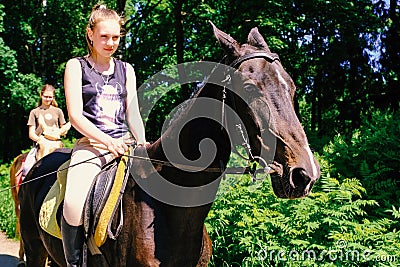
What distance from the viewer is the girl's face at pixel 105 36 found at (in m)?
3.52

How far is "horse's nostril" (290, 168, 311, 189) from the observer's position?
99.6 inches

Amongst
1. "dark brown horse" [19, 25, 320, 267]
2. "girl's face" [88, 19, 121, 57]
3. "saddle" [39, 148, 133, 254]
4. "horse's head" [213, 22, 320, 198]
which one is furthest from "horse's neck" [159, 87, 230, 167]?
"girl's face" [88, 19, 121, 57]

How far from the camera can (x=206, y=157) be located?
305 cm

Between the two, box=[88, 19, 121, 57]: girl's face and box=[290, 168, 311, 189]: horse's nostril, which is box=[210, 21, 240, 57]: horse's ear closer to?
box=[290, 168, 311, 189]: horse's nostril

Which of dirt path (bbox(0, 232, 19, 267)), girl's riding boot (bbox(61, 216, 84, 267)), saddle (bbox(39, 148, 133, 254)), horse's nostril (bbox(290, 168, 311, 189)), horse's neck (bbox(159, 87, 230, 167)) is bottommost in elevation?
dirt path (bbox(0, 232, 19, 267))

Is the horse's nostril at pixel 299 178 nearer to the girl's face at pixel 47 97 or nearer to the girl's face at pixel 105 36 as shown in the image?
the girl's face at pixel 105 36

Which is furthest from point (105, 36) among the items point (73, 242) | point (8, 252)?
point (8, 252)

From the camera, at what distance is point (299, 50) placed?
17.6 metres

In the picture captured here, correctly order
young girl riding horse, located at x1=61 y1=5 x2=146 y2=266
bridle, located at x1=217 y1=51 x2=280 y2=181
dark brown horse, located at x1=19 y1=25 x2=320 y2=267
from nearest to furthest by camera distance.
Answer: dark brown horse, located at x1=19 y1=25 x2=320 y2=267 → bridle, located at x1=217 y1=51 x2=280 y2=181 → young girl riding horse, located at x1=61 y1=5 x2=146 y2=266

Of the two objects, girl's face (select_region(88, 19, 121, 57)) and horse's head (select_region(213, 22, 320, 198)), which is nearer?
horse's head (select_region(213, 22, 320, 198))

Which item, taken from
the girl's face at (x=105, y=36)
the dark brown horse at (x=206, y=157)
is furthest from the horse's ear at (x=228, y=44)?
the girl's face at (x=105, y=36)

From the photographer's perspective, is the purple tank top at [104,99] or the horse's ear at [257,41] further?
the purple tank top at [104,99]

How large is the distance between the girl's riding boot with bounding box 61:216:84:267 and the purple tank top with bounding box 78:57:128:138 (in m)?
0.75

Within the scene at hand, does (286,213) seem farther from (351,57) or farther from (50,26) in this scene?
(50,26)
